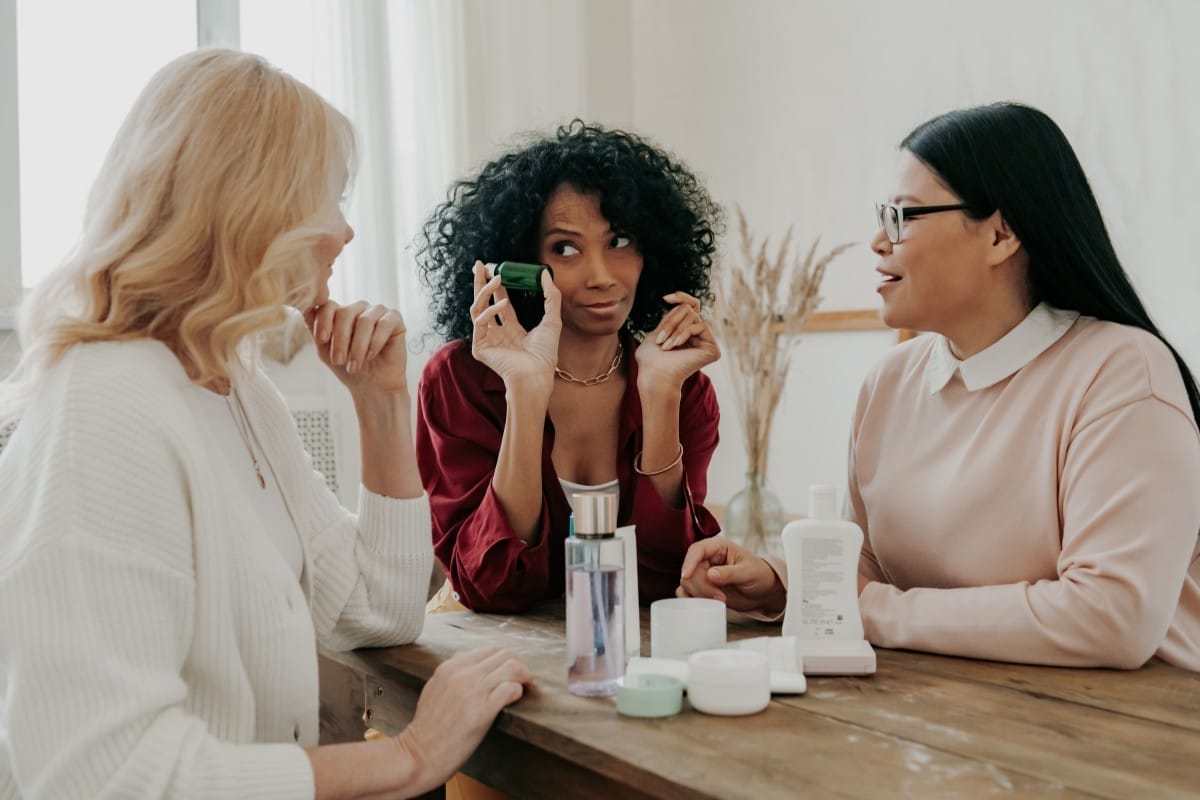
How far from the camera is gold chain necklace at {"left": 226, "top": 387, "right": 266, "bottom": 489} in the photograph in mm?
1161

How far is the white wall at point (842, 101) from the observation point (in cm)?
208

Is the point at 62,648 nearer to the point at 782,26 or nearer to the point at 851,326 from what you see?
the point at 851,326

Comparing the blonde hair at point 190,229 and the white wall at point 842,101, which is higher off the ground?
the white wall at point 842,101

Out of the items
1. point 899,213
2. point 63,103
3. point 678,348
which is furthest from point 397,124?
point 899,213

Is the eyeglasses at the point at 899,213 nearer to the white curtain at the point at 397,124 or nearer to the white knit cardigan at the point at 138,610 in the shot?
the white knit cardigan at the point at 138,610

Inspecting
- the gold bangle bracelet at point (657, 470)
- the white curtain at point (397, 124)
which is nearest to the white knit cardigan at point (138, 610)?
the gold bangle bracelet at point (657, 470)

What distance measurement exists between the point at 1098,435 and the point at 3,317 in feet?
6.58

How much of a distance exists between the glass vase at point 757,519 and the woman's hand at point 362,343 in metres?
0.98

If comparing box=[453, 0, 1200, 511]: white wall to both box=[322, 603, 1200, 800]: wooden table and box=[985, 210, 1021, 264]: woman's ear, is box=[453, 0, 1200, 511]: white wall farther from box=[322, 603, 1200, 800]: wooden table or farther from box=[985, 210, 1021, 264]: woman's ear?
box=[322, 603, 1200, 800]: wooden table

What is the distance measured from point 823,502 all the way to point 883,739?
0.96 feet

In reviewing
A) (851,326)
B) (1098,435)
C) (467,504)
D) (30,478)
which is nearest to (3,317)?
(467,504)

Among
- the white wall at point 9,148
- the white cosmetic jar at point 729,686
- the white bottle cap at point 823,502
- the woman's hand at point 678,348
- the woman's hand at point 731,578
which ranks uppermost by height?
the white wall at point 9,148

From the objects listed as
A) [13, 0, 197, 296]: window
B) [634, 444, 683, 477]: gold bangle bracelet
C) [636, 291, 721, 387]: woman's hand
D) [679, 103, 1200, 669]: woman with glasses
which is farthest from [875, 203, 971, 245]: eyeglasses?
[13, 0, 197, 296]: window

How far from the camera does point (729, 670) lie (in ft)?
3.15
